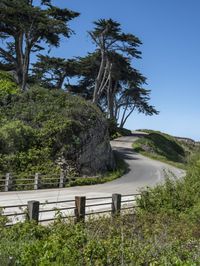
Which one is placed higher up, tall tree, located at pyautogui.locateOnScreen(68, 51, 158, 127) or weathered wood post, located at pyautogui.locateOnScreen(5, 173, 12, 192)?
tall tree, located at pyautogui.locateOnScreen(68, 51, 158, 127)

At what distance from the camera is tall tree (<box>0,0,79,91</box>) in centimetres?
4006

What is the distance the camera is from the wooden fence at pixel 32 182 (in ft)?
79.6

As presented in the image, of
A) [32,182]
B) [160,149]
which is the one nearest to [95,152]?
[32,182]

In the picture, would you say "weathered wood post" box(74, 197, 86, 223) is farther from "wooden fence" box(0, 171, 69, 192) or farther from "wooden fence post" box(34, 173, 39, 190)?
"wooden fence post" box(34, 173, 39, 190)

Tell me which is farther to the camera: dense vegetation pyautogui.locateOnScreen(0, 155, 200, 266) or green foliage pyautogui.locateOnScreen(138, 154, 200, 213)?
green foliage pyautogui.locateOnScreen(138, 154, 200, 213)

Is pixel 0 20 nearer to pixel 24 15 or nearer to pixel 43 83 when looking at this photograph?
pixel 24 15

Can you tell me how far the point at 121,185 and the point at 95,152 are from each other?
5.39 meters

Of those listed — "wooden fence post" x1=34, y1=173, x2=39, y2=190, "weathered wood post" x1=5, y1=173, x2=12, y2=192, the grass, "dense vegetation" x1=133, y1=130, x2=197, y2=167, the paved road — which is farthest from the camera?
"dense vegetation" x1=133, y1=130, x2=197, y2=167

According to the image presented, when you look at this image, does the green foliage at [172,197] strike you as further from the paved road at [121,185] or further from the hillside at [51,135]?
the hillside at [51,135]

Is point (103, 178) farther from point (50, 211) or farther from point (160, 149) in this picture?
point (160, 149)

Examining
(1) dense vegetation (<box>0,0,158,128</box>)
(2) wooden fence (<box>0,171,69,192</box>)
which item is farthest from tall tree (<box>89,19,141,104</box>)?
(2) wooden fence (<box>0,171,69,192</box>)

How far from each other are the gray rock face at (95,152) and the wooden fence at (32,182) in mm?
3431

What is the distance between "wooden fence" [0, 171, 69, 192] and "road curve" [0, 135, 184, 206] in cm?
90

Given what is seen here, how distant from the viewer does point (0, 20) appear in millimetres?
40844
